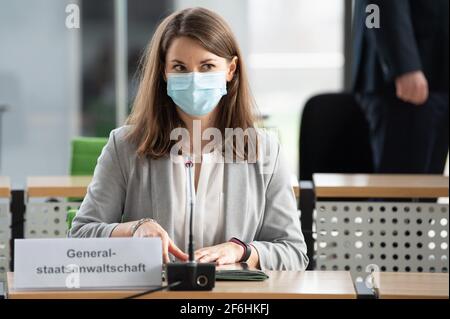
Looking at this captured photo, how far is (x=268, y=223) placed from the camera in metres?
2.46

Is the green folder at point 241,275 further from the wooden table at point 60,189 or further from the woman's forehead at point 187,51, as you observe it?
the wooden table at point 60,189

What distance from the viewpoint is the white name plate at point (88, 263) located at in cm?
194

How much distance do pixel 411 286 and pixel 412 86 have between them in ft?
5.87

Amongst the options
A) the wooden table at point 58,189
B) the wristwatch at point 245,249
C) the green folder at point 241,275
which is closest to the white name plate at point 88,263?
the green folder at point 241,275

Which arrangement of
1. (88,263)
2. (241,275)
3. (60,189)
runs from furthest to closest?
(60,189) < (241,275) < (88,263)

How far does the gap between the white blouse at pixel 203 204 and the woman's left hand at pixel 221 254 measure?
16 cm

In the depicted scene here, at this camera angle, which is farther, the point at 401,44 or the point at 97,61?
the point at 97,61

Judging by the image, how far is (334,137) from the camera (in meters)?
4.08

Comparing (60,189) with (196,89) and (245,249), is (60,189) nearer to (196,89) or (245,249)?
(196,89)

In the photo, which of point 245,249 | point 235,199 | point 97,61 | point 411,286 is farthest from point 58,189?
point 97,61

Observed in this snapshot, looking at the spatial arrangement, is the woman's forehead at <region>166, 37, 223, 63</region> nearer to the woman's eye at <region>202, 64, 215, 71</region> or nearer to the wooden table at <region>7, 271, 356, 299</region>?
the woman's eye at <region>202, 64, 215, 71</region>

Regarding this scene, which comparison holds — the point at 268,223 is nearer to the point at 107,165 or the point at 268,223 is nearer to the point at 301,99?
the point at 107,165

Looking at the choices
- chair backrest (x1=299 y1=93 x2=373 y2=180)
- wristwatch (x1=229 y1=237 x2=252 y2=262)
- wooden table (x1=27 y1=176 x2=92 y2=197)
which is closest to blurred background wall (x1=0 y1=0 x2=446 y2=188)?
chair backrest (x1=299 y1=93 x2=373 y2=180)

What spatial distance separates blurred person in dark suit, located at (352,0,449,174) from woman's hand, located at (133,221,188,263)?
182 centimetres
